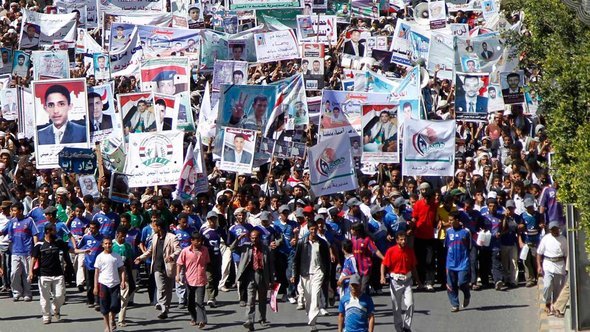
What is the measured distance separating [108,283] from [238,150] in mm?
5605

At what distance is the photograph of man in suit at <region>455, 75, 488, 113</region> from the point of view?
90.9 ft

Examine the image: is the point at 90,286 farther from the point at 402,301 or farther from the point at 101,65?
the point at 101,65

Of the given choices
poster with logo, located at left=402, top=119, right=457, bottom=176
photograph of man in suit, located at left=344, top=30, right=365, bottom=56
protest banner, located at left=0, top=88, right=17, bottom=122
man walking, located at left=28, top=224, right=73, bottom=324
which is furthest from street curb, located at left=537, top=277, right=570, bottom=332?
photograph of man in suit, located at left=344, top=30, right=365, bottom=56

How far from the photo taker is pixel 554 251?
2114 centimetres

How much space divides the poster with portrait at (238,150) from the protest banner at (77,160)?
211cm

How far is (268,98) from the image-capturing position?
27078 mm

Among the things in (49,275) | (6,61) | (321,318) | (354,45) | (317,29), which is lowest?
(321,318)

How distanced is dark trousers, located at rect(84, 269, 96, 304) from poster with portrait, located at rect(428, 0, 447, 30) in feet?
48.8

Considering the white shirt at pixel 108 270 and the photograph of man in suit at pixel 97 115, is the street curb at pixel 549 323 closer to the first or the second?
the white shirt at pixel 108 270

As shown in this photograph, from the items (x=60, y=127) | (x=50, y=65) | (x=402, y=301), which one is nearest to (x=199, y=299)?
(x=402, y=301)

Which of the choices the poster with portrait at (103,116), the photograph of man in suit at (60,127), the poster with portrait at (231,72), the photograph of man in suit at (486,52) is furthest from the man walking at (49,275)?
the photograph of man in suit at (486,52)

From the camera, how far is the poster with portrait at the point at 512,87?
28.4 metres

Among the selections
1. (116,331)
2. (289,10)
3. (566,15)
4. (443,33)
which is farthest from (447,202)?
(289,10)

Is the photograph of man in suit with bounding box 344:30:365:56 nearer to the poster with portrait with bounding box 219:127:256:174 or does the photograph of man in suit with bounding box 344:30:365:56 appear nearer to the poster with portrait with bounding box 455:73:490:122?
the poster with portrait with bounding box 455:73:490:122
